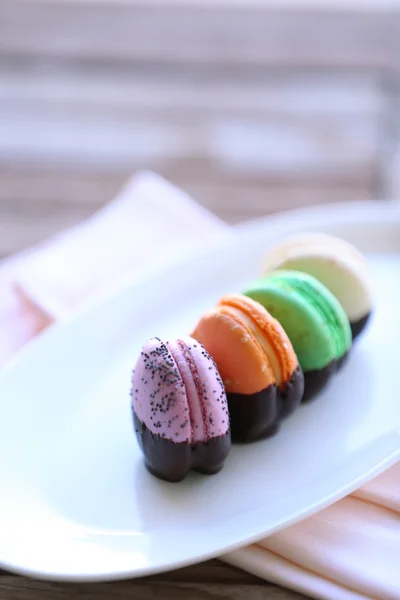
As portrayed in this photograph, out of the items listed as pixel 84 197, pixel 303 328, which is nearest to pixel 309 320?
pixel 303 328

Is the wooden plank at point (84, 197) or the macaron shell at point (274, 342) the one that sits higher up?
the wooden plank at point (84, 197)

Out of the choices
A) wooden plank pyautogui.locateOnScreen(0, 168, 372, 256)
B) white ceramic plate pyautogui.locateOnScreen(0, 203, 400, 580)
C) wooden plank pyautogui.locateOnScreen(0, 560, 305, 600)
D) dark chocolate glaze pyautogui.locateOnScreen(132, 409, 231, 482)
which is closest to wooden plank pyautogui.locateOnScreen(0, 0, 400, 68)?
wooden plank pyautogui.locateOnScreen(0, 168, 372, 256)

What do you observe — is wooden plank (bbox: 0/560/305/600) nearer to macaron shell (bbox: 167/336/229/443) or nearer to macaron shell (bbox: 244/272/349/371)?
macaron shell (bbox: 167/336/229/443)

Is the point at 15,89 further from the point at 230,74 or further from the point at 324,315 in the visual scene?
the point at 324,315

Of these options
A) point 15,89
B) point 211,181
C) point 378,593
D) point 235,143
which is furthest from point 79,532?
point 15,89

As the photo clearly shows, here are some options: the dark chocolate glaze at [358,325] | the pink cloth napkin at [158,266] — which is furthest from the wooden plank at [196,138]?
the dark chocolate glaze at [358,325]

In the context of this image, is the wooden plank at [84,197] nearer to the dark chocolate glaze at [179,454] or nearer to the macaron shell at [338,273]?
the macaron shell at [338,273]
